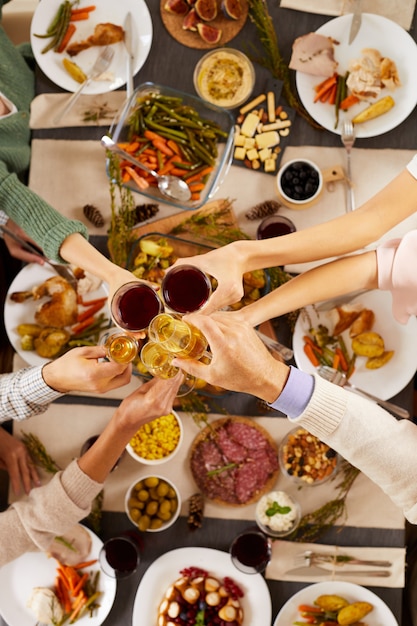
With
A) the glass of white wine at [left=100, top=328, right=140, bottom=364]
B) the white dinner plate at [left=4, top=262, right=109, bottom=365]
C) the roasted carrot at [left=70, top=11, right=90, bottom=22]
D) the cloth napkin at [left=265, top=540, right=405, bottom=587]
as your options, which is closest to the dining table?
the cloth napkin at [left=265, top=540, right=405, bottom=587]

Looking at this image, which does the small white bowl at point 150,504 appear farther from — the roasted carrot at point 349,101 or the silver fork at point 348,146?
the roasted carrot at point 349,101

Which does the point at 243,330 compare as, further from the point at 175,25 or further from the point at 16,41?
the point at 16,41

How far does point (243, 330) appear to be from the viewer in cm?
144

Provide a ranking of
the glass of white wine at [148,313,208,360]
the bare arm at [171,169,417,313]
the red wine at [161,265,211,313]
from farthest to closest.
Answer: the bare arm at [171,169,417,313], the red wine at [161,265,211,313], the glass of white wine at [148,313,208,360]

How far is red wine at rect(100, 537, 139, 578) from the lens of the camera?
2012mm

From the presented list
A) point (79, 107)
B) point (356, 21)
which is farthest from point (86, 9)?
point (356, 21)

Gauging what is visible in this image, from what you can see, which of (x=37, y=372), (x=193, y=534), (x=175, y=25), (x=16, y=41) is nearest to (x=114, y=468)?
(x=193, y=534)

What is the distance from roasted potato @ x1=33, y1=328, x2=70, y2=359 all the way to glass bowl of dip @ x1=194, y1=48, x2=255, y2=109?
0.97 metres

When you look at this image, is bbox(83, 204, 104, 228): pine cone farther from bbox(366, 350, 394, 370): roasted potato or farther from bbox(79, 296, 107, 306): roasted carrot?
bbox(366, 350, 394, 370): roasted potato

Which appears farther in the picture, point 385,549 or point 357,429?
point 385,549

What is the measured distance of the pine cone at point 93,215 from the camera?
2150 millimetres

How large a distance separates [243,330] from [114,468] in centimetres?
93

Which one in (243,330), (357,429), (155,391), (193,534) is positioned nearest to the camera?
(243,330)

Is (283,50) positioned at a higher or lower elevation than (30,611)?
higher
